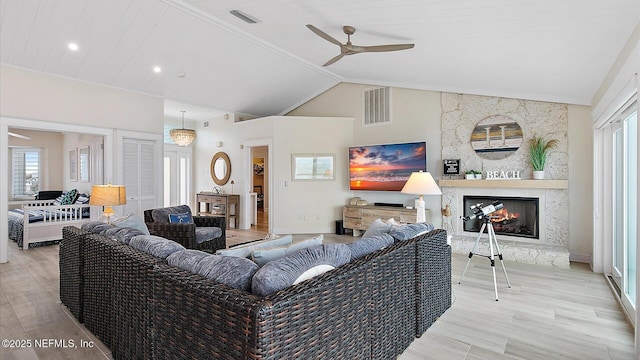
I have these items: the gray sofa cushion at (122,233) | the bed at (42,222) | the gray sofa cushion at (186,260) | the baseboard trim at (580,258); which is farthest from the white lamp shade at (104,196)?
the baseboard trim at (580,258)

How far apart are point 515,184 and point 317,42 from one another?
12.2ft

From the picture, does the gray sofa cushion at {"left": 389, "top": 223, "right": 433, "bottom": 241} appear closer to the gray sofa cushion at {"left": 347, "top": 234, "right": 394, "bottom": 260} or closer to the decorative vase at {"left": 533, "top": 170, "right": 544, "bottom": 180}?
the gray sofa cushion at {"left": 347, "top": 234, "right": 394, "bottom": 260}

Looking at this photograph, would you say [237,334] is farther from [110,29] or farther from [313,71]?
[313,71]

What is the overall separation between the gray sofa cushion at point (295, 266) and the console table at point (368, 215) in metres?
4.17

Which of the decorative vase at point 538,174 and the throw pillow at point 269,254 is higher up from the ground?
the decorative vase at point 538,174

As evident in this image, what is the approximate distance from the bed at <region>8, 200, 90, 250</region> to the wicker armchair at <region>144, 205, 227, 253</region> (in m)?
2.49

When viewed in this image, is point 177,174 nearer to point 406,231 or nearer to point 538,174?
point 406,231

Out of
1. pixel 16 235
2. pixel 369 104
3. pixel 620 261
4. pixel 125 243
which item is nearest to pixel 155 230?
pixel 125 243

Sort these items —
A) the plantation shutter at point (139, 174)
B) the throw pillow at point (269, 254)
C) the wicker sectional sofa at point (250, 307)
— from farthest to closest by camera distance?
the plantation shutter at point (139, 174) < the throw pillow at point (269, 254) < the wicker sectional sofa at point (250, 307)

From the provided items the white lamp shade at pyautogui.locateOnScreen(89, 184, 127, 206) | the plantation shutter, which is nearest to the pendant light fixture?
the plantation shutter

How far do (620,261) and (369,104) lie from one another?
15.4 feet

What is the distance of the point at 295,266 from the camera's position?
5.34 feet

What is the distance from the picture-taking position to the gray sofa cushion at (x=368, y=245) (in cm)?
208

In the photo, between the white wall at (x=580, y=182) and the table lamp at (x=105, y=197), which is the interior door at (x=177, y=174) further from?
the white wall at (x=580, y=182)
